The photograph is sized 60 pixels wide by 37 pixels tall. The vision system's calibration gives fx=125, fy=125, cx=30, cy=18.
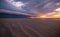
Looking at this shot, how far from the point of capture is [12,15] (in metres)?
1.83

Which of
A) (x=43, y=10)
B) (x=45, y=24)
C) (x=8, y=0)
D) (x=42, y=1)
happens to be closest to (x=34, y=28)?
(x=45, y=24)

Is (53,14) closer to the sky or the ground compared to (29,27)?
closer to the sky

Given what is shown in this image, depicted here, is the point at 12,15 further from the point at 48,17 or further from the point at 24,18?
the point at 48,17

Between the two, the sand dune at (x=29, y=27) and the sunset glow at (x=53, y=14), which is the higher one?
the sunset glow at (x=53, y=14)

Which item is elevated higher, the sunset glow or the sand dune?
the sunset glow

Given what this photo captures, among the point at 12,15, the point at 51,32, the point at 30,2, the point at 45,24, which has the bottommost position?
the point at 51,32

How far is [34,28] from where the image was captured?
6.02 feet

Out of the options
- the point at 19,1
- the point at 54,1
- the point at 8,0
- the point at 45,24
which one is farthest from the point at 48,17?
the point at 8,0

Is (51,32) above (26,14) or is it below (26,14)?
below

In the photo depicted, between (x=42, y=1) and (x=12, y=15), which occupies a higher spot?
(x=42, y=1)

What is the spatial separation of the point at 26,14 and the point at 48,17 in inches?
13.1

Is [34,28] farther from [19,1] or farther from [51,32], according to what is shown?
[19,1]

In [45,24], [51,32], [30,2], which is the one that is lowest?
[51,32]

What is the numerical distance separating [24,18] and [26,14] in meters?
0.07
